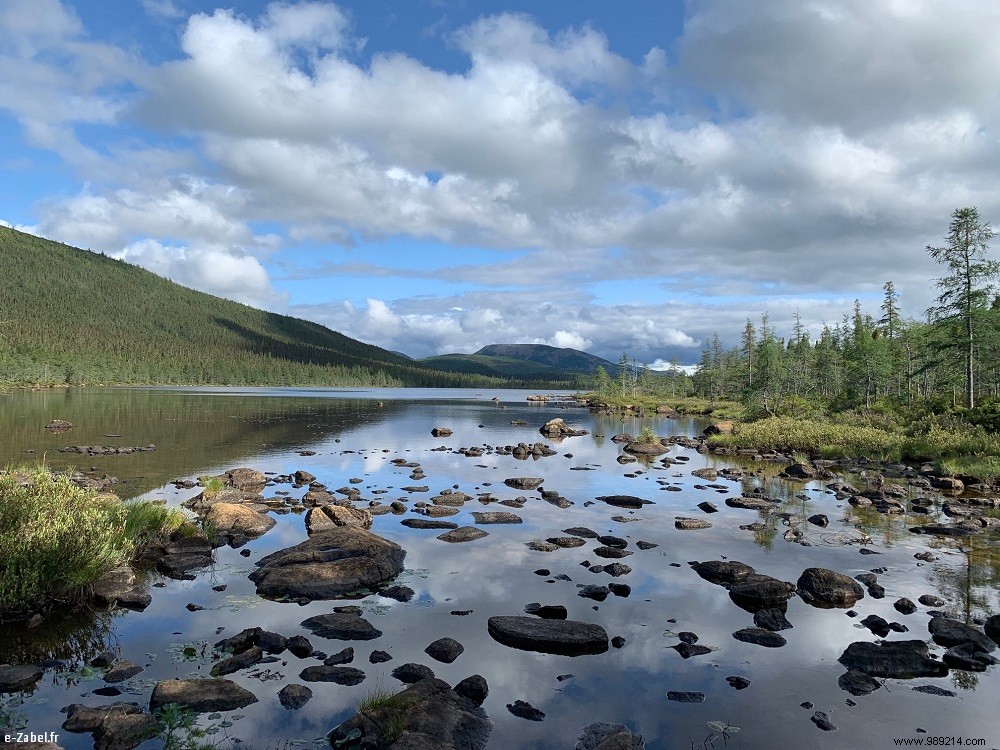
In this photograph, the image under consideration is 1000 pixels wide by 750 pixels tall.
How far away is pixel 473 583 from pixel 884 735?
1107cm

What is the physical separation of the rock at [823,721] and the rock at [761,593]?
5.42 m

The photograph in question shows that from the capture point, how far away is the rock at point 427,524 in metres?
25.7

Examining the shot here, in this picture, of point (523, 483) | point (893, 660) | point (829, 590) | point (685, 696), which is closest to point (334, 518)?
point (523, 483)

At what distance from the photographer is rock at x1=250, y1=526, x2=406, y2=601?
681 inches

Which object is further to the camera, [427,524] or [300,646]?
[427,524]

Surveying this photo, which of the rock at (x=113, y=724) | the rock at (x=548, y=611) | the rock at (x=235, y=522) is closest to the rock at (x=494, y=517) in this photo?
the rock at (x=235, y=522)

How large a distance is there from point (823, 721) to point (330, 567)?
13517 mm

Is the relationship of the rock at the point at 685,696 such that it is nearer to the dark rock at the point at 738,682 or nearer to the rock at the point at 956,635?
the dark rock at the point at 738,682

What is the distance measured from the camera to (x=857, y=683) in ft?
40.5

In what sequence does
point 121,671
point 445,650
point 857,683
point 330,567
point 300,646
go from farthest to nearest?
point 330,567 < point 445,650 < point 300,646 < point 857,683 < point 121,671

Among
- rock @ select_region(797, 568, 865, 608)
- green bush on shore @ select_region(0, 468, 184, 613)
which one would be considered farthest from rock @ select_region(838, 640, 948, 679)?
green bush on shore @ select_region(0, 468, 184, 613)

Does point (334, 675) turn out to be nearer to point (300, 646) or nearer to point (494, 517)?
point (300, 646)

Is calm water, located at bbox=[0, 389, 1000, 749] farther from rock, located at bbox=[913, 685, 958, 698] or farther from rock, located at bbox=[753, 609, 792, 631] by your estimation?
rock, located at bbox=[753, 609, 792, 631]

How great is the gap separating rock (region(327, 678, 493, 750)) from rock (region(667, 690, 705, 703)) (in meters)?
3.82
